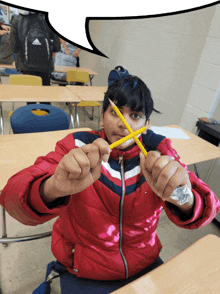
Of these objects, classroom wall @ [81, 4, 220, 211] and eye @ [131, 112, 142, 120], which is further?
classroom wall @ [81, 4, 220, 211]

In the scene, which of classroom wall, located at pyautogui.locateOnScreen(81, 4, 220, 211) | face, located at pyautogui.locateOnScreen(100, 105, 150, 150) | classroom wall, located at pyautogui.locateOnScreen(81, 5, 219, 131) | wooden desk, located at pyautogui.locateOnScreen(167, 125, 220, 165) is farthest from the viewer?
classroom wall, located at pyautogui.locateOnScreen(81, 5, 219, 131)

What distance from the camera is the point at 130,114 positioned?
714mm

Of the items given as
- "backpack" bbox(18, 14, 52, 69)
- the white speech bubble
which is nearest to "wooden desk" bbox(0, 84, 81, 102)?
"backpack" bbox(18, 14, 52, 69)

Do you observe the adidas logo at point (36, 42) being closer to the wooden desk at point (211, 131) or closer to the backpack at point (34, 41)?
the backpack at point (34, 41)

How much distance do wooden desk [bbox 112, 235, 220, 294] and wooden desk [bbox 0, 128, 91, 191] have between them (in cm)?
75

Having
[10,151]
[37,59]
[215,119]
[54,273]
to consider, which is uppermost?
[37,59]

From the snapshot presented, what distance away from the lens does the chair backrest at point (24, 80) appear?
2.45 meters

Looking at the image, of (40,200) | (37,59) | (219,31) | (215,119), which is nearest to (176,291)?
(40,200)

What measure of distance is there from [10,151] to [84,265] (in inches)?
31.5

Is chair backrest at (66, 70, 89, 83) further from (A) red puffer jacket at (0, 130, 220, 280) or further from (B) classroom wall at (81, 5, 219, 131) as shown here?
(A) red puffer jacket at (0, 130, 220, 280)

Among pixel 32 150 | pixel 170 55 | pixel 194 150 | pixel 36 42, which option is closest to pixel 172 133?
pixel 194 150

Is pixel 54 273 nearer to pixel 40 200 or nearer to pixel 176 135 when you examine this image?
pixel 40 200

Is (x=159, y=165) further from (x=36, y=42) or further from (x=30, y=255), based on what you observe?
(x=36, y=42)

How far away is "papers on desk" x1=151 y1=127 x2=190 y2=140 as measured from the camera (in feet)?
5.72
